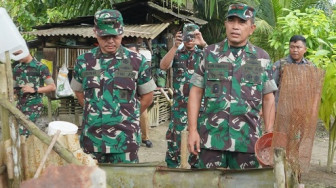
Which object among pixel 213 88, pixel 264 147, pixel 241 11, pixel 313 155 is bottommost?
pixel 313 155

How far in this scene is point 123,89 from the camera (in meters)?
3.60

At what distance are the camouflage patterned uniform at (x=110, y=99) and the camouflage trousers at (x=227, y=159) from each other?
2.00 ft

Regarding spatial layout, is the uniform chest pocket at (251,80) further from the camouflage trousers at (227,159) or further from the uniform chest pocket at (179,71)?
the uniform chest pocket at (179,71)

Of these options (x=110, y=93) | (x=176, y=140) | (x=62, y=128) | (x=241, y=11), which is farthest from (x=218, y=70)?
(x=176, y=140)

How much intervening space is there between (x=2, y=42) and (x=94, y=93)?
3.95ft

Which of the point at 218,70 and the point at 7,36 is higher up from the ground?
the point at 7,36

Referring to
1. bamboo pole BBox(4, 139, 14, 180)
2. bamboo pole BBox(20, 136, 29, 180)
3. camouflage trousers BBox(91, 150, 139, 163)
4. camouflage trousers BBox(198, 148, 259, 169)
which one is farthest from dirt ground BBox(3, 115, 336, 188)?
bamboo pole BBox(4, 139, 14, 180)

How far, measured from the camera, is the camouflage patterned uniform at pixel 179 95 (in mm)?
5496

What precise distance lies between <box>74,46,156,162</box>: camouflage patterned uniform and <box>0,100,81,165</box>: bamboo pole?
1472 mm

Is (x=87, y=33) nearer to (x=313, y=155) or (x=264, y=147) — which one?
(x=313, y=155)

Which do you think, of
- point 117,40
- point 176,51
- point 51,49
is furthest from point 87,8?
point 117,40

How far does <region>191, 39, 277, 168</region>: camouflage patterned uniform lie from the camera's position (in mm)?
3336

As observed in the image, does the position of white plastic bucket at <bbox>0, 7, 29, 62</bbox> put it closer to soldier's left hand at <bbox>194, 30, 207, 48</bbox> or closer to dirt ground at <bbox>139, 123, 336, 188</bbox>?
soldier's left hand at <bbox>194, 30, 207, 48</bbox>

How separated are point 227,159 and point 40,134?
1755 mm
